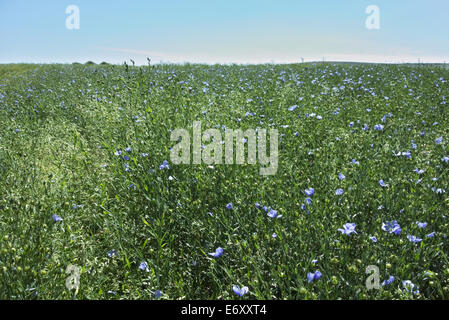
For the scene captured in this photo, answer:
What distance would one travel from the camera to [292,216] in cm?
223

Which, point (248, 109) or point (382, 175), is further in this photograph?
point (248, 109)

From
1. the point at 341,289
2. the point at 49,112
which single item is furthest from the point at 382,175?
the point at 49,112

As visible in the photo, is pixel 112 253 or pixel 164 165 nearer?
pixel 112 253

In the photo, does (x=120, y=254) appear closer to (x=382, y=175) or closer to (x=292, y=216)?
(x=292, y=216)

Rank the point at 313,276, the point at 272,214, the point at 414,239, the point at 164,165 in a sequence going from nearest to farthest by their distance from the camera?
the point at 313,276 → the point at 414,239 → the point at 272,214 → the point at 164,165

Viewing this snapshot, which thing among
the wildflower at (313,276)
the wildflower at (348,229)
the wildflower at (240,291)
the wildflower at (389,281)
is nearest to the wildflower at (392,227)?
the wildflower at (348,229)

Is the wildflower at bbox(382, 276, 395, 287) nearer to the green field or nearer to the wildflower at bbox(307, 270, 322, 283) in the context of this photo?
the green field

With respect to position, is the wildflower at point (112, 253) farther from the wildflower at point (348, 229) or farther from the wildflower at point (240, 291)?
the wildflower at point (348, 229)

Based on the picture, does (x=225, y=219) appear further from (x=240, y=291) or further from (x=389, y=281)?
(x=389, y=281)

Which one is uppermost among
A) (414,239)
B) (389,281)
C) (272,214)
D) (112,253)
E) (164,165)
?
(164,165)

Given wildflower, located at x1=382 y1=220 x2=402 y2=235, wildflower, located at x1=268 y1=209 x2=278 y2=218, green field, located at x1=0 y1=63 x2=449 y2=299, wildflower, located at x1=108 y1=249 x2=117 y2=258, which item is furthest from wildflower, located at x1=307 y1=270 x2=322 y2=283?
wildflower, located at x1=108 y1=249 x2=117 y2=258

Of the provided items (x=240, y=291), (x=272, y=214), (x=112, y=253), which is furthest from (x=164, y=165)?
(x=240, y=291)

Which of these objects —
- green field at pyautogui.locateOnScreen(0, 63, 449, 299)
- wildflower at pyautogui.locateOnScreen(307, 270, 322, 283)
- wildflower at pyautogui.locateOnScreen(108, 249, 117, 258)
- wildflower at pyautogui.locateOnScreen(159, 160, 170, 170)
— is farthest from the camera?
wildflower at pyautogui.locateOnScreen(159, 160, 170, 170)
